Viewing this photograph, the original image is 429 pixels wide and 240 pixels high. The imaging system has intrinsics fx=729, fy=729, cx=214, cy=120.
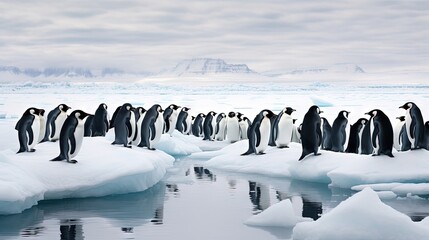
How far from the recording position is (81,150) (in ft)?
34.0

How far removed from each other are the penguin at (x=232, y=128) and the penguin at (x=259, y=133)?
470cm

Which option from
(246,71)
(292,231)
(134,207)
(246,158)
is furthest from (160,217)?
(246,71)

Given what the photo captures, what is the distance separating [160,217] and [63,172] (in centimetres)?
168

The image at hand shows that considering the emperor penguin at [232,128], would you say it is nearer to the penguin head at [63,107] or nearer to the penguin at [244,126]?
the penguin at [244,126]

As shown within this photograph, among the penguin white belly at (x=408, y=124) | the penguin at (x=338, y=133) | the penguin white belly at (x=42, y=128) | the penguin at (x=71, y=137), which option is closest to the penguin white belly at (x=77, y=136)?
the penguin at (x=71, y=137)

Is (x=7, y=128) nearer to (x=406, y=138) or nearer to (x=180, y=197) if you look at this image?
(x=180, y=197)

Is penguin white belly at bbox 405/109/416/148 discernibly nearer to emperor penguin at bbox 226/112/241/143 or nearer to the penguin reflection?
the penguin reflection

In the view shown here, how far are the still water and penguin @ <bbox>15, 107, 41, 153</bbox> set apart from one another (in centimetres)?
193

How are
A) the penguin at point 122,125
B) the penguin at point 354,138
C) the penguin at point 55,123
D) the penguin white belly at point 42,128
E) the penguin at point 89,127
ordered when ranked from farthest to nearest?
the penguin at point 89,127
the penguin at point 354,138
the penguin at point 122,125
the penguin white belly at point 42,128
the penguin at point 55,123

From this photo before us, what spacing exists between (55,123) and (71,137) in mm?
2633

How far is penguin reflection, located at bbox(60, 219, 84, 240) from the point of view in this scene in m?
6.76

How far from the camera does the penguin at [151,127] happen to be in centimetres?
1328

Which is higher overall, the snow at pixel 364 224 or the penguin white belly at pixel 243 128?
the penguin white belly at pixel 243 128

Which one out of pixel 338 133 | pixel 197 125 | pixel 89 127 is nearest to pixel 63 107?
pixel 89 127
